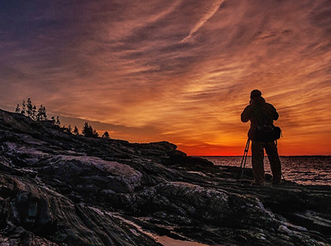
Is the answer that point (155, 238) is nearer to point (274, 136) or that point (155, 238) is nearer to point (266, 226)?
point (266, 226)

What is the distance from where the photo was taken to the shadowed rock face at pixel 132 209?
4906 millimetres

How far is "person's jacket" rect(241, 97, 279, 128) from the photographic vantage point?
11830mm

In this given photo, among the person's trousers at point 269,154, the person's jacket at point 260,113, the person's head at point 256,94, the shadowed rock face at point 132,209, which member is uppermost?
the person's head at point 256,94

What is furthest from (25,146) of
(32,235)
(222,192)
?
(222,192)

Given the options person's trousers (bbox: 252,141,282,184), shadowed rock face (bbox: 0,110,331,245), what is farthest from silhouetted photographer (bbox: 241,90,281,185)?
shadowed rock face (bbox: 0,110,331,245)

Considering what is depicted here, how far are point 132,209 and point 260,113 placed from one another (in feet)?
26.3

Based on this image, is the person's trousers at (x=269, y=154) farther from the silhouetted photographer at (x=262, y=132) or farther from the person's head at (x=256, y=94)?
the person's head at (x=256, y=94)

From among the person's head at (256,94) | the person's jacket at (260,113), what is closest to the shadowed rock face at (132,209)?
the person's jacket at (260,113)

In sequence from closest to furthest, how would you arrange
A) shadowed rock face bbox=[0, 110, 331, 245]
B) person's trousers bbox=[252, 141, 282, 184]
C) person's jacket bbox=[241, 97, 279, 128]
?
shadowed rock face bbox=[0, 110, 331, 245], person's trousers bbox=[252, 141, 282, 184], person's jacket bbox=[241, 97, 279, 128]

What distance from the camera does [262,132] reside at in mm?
11594

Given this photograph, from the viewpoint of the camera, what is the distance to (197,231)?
641cm

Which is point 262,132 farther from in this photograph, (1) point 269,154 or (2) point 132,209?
(2) point 132,209

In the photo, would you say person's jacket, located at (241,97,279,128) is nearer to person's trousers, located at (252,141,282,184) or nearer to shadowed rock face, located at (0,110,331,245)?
person's trousers, located at (252,141,282,184)

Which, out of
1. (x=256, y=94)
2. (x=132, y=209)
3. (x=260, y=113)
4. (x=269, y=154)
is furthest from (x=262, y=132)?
(x=132, y=209)
